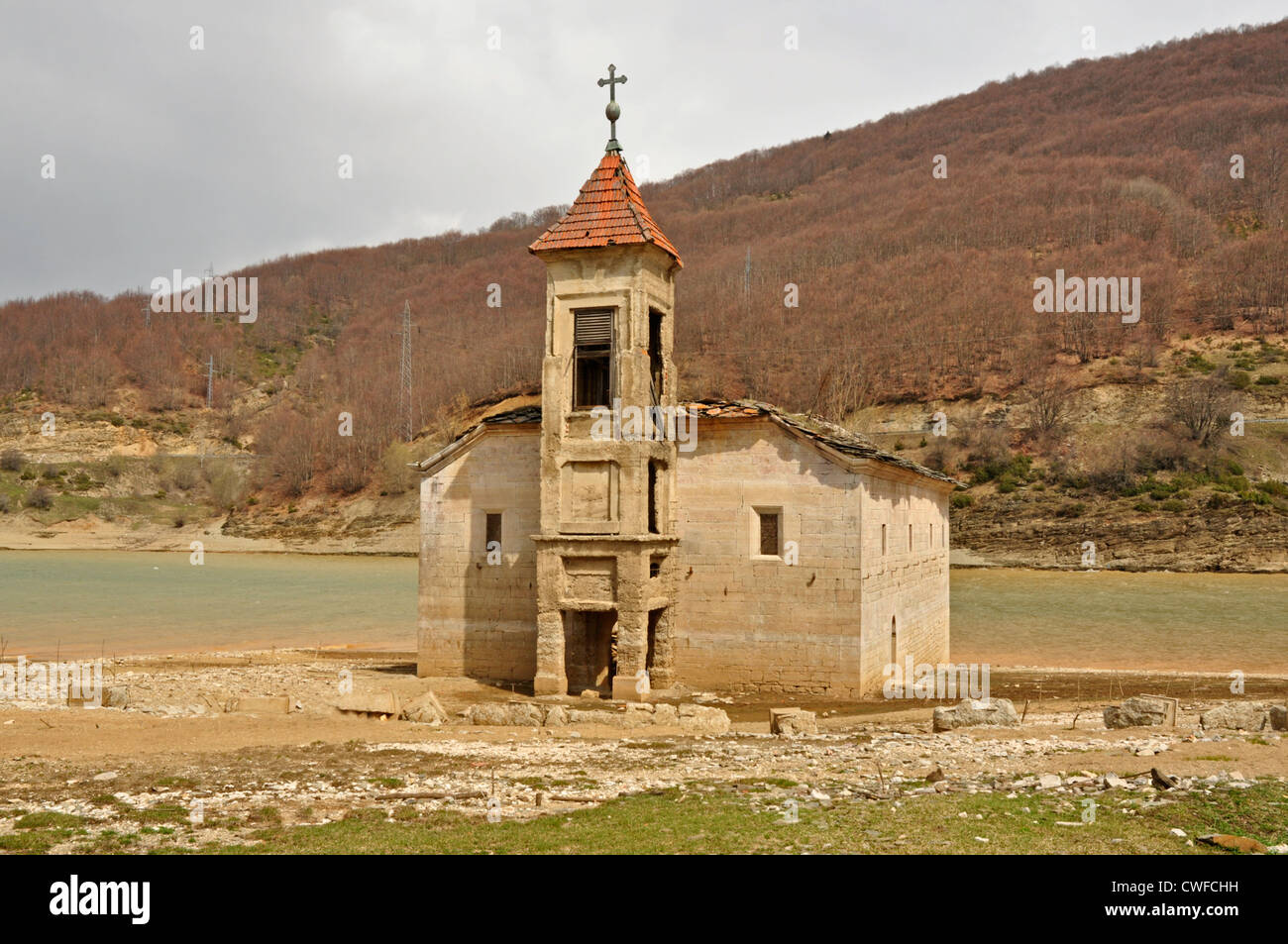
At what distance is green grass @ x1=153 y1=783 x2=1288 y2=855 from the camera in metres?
10.1

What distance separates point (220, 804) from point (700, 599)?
45.4ft

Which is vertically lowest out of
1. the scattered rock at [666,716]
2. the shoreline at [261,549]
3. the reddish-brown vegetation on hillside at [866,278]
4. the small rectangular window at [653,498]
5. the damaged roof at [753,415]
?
the scattered rock at [666,716]

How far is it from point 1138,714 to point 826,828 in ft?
33.9

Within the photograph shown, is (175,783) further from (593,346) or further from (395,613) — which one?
(395,613)

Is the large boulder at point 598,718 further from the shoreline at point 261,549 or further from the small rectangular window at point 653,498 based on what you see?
the shoreline at point 261,549

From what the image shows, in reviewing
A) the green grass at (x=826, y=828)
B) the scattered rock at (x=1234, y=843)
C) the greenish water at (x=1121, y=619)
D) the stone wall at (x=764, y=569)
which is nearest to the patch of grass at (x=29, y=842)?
the green grass at (x=826, y=828)

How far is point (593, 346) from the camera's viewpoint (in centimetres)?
2483

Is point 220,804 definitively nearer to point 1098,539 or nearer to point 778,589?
point 778,589

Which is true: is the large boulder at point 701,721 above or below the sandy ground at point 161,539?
below

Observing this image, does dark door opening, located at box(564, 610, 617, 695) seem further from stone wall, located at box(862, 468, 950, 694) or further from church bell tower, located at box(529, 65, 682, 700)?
stone wall, located at box(862, 468, 950, 694)

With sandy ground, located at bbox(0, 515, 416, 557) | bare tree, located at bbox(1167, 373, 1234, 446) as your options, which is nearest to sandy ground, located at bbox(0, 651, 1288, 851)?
bare tree, located at bbox(1167, 373, 1234, 446)

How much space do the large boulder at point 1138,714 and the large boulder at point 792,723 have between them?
519cm

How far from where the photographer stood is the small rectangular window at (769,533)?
24.4 meters
